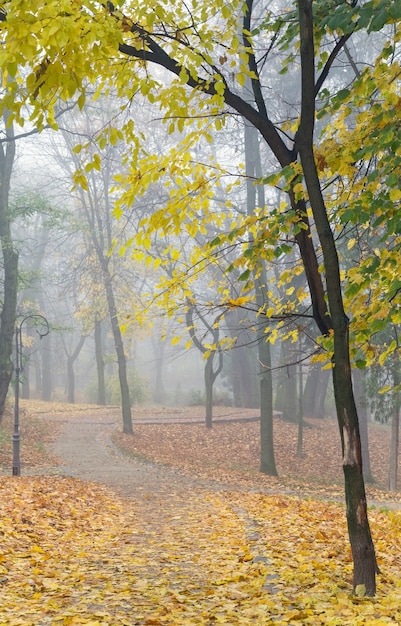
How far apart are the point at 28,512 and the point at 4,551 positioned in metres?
2.34

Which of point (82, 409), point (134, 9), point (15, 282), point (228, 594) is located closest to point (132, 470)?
point (15, 282)

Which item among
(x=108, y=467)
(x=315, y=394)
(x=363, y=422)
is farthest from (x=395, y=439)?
(x=315, y=394)

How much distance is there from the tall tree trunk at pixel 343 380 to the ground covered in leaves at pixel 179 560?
32 centimetres

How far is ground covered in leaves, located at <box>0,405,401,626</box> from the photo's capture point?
15.3ft

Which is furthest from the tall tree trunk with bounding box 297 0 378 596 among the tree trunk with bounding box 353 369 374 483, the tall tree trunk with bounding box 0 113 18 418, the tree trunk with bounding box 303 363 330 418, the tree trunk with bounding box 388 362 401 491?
the tree trunk with bounding box 303 363 330 418

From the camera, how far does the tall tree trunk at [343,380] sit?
4.91 m

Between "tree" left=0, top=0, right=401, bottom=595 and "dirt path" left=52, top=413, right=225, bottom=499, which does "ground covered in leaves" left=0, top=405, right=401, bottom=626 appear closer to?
"tree" left=0, top=0, right=401, bottom=595

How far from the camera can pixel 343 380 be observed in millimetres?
4969

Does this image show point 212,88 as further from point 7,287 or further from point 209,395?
point 209,395

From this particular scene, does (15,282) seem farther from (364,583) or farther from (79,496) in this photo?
(364,583)

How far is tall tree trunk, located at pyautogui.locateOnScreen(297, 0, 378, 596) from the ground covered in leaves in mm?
321

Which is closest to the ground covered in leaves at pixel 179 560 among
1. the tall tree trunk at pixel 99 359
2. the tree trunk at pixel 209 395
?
the tree trunk at pixel 209 395

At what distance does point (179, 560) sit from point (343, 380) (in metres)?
3.25

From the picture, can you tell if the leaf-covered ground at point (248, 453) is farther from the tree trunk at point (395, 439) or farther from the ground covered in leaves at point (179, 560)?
the ground covered in leaves at point (179, 560)
